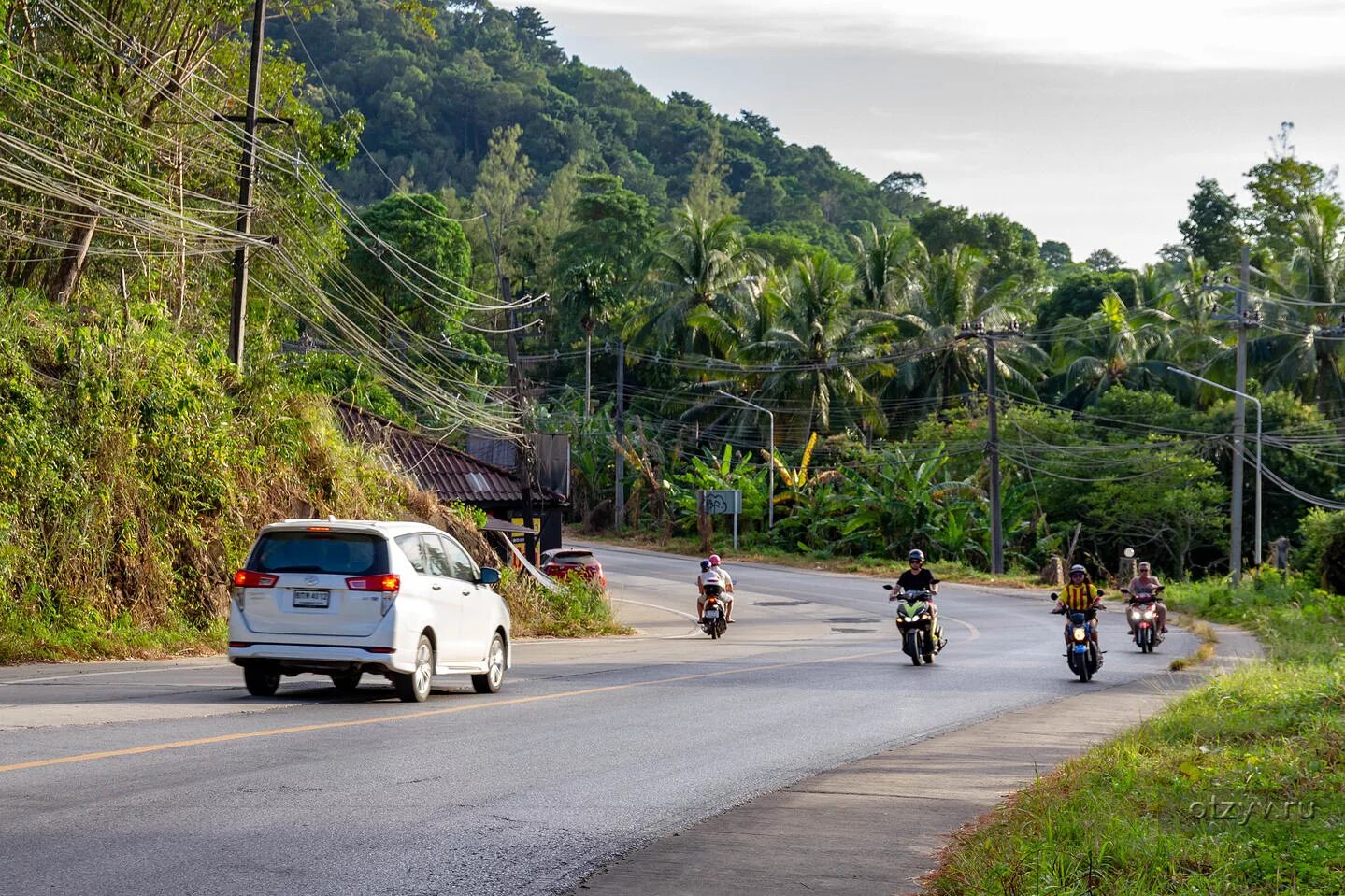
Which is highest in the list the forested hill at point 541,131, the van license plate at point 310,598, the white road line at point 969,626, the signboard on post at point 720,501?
the forested hill at point 541,131

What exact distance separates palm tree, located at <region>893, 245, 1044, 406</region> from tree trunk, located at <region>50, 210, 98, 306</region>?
46.3m

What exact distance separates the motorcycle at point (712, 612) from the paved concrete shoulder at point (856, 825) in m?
18.0

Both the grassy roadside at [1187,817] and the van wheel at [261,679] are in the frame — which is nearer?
the grassy roadside at [1187,817]

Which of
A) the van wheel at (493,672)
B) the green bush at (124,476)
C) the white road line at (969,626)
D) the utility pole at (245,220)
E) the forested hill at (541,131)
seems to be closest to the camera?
the van wheel at (493,672)

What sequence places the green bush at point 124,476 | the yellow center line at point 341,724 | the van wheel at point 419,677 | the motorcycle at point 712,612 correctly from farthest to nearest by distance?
the motorcycle at point 712,612 → the green bush at point 124,476 → the van wheel at point 419,677 → the yellow center line at point 341,724

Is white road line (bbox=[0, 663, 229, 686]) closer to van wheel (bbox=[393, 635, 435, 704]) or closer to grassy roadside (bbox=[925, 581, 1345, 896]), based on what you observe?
van wheel (bbox=[393, 635, 435, 704])

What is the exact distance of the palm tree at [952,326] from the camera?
6900cm

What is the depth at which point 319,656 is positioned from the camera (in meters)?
14.2

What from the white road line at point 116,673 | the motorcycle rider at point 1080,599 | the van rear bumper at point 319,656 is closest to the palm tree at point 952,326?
the motorcycle rider at point 1080,599

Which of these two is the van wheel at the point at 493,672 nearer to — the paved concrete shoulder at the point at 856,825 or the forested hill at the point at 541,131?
the paved concrete shoulder at the point at 856,825

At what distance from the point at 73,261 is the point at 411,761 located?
1941cm

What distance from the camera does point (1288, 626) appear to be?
31062 millimetres

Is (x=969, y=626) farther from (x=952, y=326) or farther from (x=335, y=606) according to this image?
(x=952, y=326)

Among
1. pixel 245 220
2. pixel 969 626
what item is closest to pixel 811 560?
pixel 969 626
